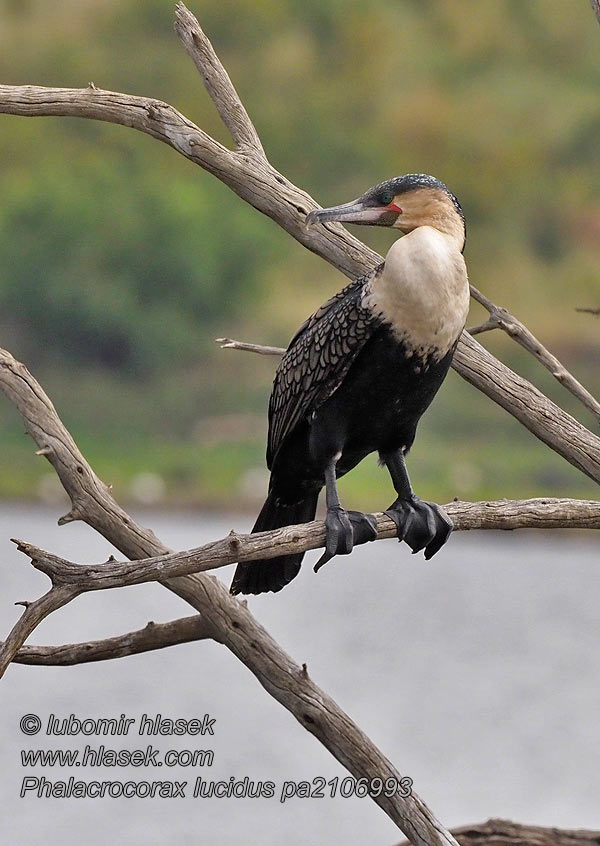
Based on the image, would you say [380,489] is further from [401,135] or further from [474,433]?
[401,135]

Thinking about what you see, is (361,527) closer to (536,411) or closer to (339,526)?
(339,526)

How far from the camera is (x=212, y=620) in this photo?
2.69 metres

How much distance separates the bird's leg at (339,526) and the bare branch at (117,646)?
0.61 m

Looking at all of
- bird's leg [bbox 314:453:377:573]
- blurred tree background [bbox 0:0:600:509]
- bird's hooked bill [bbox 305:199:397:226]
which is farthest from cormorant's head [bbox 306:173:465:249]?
blurred tree background [bbox 0:0:600:509]

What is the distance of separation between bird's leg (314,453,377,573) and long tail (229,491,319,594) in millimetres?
232

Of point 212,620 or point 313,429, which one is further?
point 212,620

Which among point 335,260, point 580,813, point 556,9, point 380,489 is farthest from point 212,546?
point 556,9

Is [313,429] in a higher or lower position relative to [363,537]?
higher

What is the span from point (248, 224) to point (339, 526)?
580 cm

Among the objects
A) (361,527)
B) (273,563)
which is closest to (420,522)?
(361,527)

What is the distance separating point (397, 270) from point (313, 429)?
0.38m

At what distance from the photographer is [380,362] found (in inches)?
85.8

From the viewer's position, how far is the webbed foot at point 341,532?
7.19ft

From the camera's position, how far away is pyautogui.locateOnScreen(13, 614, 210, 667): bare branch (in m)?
2.65
